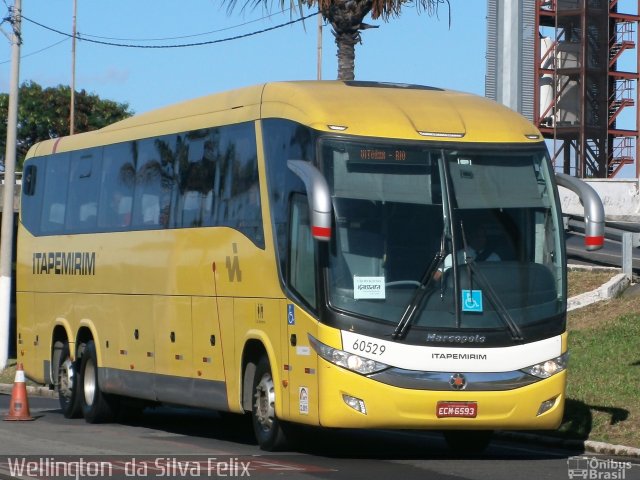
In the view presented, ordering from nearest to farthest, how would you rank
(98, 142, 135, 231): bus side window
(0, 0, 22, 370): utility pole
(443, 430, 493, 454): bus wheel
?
(443, 430, 493, 454): bus wheel
(98, 142, 135, 231): bus side window
(0, 0, 22, 370): utility pole

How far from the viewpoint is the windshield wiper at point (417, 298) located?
12.7 meters

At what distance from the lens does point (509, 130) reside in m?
13.9

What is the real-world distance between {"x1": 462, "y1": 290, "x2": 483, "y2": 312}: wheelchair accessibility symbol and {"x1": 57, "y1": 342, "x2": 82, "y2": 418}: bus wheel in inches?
330

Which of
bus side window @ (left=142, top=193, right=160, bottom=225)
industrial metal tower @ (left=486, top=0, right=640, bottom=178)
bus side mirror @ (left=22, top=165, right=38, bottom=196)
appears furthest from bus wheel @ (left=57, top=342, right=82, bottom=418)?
industrial metal tower @ (left=486, top=0, right=640, bottom=178)

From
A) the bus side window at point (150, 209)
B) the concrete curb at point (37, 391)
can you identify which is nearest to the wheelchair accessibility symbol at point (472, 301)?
the bus side window at point (150, 209)

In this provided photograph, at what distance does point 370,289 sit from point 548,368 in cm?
196

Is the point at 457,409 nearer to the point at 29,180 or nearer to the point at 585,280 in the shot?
the point at 29,180

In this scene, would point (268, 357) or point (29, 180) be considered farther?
point (29, 180)

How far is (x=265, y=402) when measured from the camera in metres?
14.3

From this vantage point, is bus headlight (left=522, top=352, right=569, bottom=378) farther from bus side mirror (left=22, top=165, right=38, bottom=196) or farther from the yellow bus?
bus side mirror (left=22, top=165, right=38, bottom=196)

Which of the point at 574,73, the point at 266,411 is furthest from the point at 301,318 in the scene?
the point at 574,73

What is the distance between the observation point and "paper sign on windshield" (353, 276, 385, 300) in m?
12.8

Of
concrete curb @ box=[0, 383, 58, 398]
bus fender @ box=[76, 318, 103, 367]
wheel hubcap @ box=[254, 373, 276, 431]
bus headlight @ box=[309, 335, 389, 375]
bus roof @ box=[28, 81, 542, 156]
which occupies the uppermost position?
bus roof @ box=[28, 81, 542, 156]

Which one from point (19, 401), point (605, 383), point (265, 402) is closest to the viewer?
point (265, 402)
